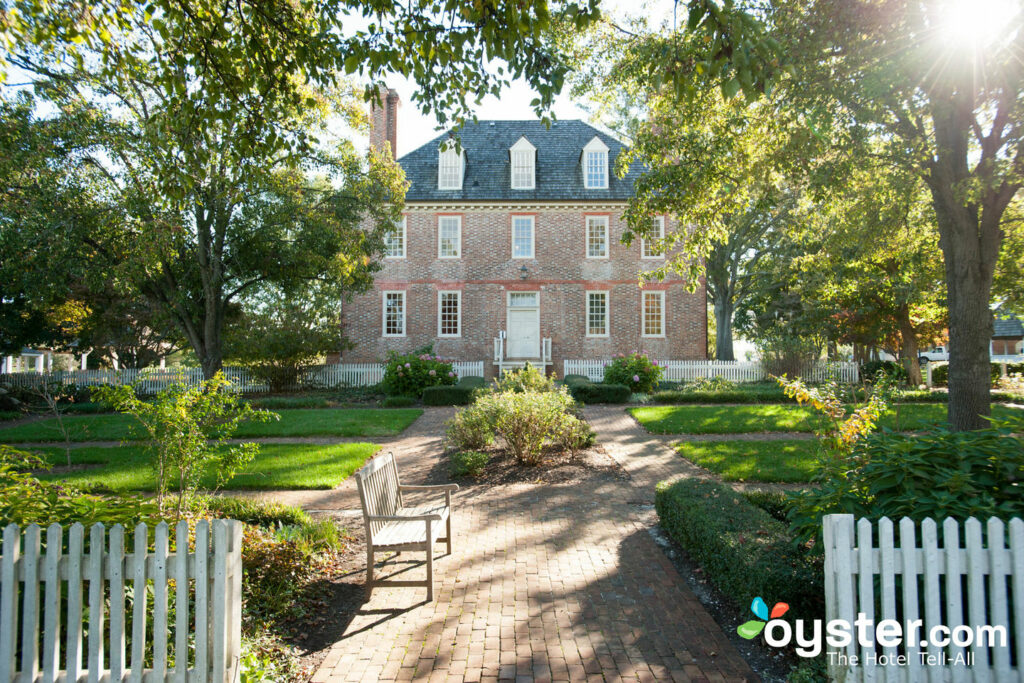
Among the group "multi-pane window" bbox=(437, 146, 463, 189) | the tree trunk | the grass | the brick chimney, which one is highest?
the brick chimney

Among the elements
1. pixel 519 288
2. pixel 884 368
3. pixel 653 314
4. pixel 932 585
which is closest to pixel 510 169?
pixel 519 288

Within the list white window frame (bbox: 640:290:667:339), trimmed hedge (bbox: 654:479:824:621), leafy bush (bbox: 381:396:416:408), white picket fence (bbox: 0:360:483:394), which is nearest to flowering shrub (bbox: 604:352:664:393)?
white window frame (bbox: 640:290:667:339)

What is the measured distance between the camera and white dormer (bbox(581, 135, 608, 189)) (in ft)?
88.1

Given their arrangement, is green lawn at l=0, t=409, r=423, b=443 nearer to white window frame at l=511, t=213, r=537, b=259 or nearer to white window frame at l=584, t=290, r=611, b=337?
white window frame at l=584, t=290, r=611, b=337

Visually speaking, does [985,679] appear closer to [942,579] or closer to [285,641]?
[942,579]

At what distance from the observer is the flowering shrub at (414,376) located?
20812mm

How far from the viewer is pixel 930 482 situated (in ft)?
12.1

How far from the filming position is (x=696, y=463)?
992 centimetres

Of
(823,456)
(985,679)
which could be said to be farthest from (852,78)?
(985,679)

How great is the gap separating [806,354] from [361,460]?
19.8 metres

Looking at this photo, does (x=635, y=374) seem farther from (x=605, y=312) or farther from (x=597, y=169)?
(x=597, y=169)

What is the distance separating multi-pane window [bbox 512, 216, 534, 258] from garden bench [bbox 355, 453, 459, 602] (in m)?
21.3

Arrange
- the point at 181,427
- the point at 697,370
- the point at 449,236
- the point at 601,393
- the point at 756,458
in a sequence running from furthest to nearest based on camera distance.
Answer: the point at 449,236 → the point at 697,370 → the point at 601,393 → the point at 756,458 → the point at 181,427

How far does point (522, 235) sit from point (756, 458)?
1826 centimetres
